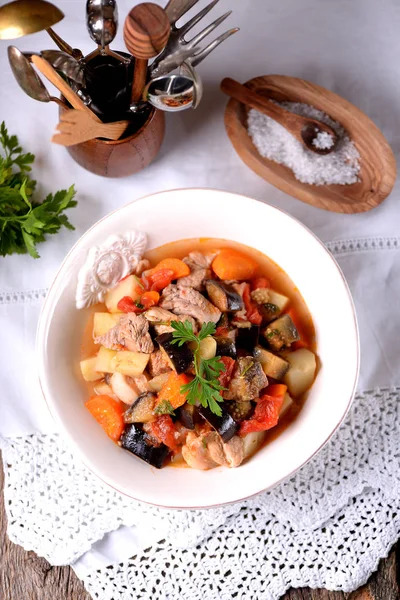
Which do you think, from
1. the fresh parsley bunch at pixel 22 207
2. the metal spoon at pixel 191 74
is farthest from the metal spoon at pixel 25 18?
the fresh parsley bunch at pixel 22 207

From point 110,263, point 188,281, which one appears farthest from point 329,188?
point 110,263

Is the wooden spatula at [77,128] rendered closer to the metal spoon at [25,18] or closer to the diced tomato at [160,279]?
the metal spoon at [25,18]

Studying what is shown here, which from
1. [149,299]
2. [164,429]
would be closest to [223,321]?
[149,299]

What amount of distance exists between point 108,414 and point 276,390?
2.74ft

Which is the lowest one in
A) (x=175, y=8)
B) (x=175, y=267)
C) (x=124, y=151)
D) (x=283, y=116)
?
(x=175, y=267)

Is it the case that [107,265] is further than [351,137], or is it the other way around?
[351,137]

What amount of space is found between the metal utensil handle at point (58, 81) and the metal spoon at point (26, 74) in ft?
0.54

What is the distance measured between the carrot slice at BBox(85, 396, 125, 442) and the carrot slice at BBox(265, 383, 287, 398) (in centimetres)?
73

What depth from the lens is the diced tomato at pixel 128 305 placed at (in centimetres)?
305

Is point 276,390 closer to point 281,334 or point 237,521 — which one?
point 281,334

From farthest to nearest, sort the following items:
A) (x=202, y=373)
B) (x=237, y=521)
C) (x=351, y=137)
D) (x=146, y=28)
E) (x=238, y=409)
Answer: (x=351, y=137) → (x=237, y=521) → (x=238, y=409) → (x=202, y=373) → (x=146, y=28)

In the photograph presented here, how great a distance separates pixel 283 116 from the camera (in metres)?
3.30

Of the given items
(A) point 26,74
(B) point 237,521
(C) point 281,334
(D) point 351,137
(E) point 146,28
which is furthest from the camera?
(D) point 351,137

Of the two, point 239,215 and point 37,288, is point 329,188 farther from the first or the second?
point 37,288
